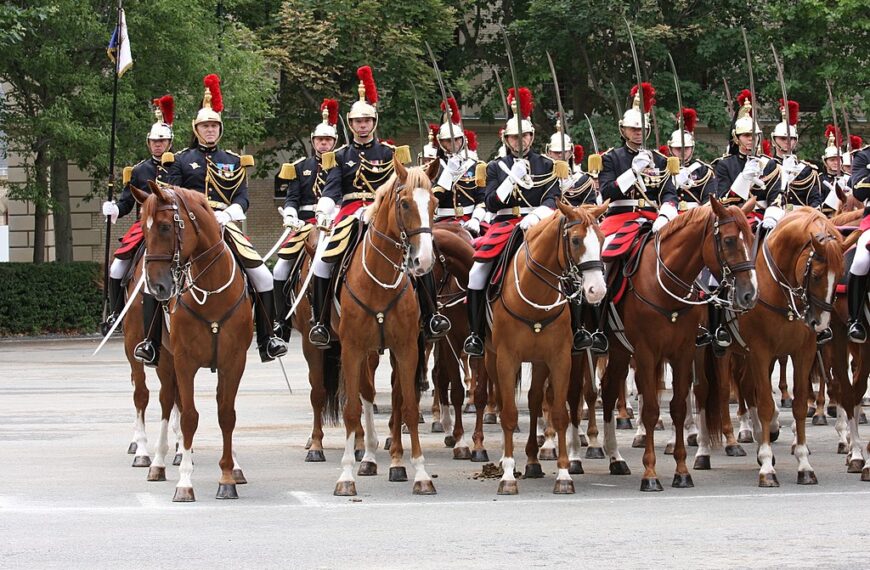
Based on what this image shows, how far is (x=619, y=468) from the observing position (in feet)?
45.3

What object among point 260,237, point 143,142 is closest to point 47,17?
point 143,142

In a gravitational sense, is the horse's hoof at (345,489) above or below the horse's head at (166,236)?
below

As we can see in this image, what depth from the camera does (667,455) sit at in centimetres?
1537

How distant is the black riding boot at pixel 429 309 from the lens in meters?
13.4

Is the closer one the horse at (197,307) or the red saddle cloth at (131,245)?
the horse at (197,307)

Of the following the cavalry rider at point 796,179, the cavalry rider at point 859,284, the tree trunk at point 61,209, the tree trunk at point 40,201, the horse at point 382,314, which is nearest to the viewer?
the horse at point 382,314

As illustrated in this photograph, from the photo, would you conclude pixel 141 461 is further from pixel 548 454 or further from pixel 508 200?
pixel 508 200

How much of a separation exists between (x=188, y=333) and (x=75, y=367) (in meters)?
16.8

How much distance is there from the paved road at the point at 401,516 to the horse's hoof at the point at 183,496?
0.12 meters

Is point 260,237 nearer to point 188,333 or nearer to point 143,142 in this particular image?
point 143,142

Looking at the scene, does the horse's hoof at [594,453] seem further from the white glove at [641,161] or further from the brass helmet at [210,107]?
the brass helmet at [210,107]

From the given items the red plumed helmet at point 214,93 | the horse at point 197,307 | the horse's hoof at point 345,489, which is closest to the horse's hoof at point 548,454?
the horse's hoof at point 345,489

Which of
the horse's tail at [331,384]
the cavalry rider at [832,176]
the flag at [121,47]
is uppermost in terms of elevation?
the flag at [121,47]

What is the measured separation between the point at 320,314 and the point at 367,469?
1456 mm
